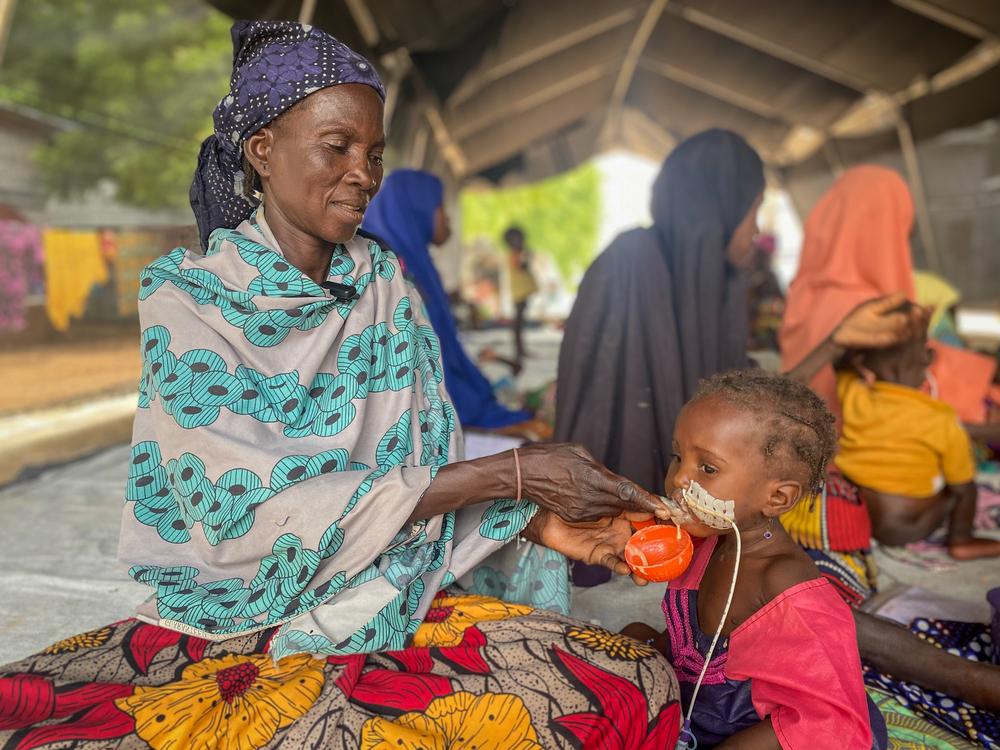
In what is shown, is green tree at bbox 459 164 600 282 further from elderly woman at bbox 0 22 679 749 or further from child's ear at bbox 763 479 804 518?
child's ear at bbox 763 479 804 518

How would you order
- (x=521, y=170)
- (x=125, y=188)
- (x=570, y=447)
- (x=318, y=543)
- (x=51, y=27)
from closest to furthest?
1. (x=318, y=543)
2. (x=570, y=447)
3. (x=51, y=27)
4. (x=125, y=188)
5. (x=521, y=170)

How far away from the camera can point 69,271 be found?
509 cm

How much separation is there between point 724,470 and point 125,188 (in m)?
5.27

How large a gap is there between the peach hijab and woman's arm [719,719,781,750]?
198 cm

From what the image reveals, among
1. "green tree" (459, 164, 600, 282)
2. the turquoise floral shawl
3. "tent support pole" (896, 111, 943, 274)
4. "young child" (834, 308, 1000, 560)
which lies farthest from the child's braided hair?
"green tree" (459, 164, 600, 282)

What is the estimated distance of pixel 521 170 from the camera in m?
14.4

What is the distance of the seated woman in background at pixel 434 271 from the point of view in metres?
3.71

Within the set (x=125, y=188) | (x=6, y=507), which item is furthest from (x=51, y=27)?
(x=6, y=507)

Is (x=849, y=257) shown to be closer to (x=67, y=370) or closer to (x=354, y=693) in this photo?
(x=354, y=693)

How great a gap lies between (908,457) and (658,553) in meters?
1.71

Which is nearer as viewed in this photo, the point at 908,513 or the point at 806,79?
the point at 908,513

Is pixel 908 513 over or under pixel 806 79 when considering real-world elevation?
under

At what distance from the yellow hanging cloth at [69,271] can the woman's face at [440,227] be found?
2.56m

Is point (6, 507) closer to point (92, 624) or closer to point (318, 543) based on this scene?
point (92, 624)
